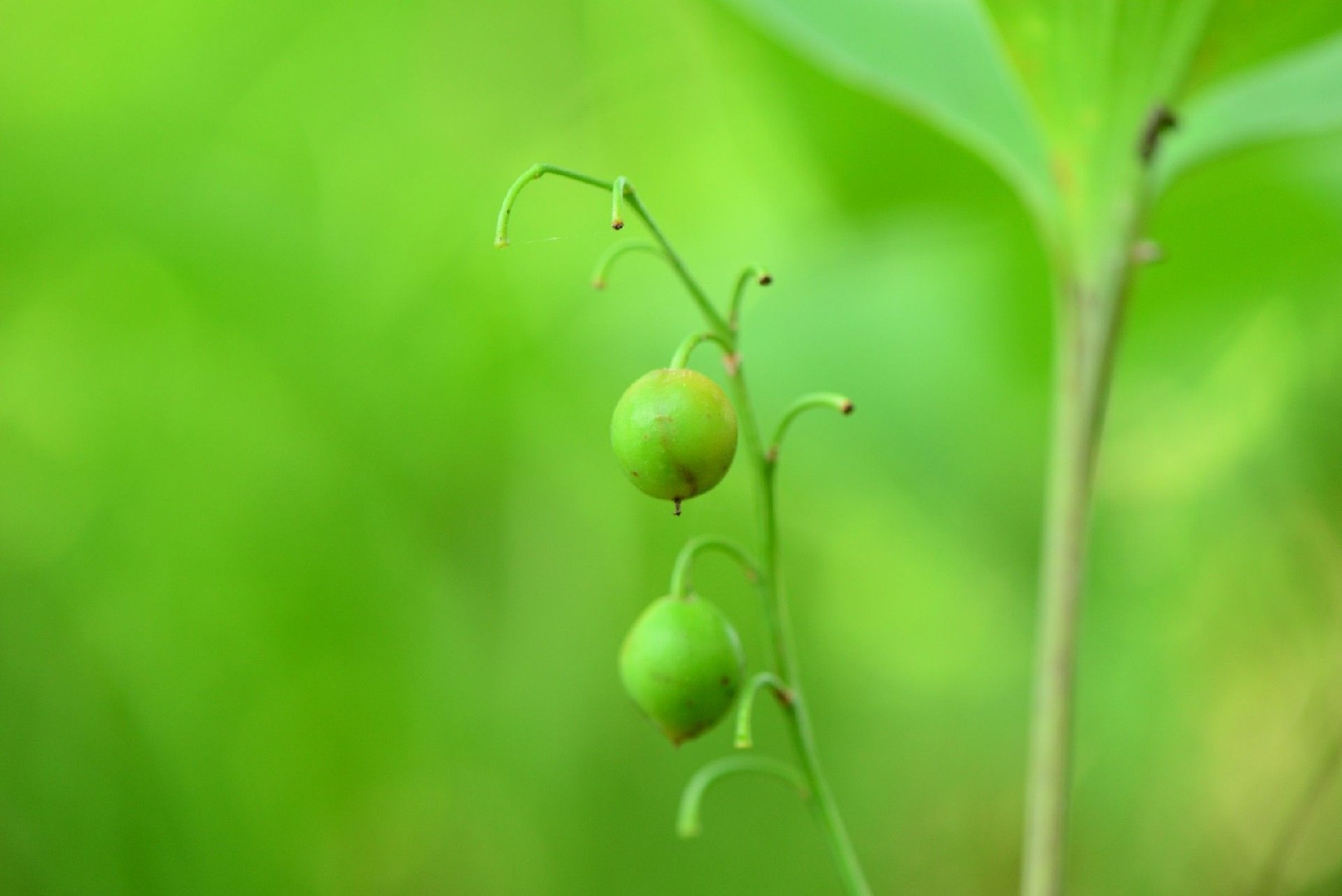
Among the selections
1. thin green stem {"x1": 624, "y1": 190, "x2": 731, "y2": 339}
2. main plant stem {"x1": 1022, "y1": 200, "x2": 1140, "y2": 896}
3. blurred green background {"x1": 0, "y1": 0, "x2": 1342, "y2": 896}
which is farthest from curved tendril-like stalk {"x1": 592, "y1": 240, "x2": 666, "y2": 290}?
blurred green background {"x1": 0, "y1": 0, "x2": 1342, "y2": 896}

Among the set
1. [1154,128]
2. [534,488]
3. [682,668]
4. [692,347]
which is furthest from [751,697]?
[534,488]

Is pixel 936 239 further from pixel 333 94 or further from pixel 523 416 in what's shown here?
pixel 333 94

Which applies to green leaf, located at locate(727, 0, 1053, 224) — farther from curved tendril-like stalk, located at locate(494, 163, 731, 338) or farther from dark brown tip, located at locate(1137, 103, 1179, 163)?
curved tendril-like stalk, located at locate(494, 163, 731, 338)

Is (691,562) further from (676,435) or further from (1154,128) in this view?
(1154,128)

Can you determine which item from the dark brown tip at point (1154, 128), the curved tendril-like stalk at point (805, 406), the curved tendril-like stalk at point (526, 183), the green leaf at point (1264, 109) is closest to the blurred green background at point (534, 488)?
the green leaf at point (1264, 109)

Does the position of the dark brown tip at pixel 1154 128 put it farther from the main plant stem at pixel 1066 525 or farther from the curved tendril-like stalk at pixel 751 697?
the curved tendril-like stalk at pixel 751 697

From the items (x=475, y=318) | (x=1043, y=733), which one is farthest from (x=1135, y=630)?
(x=475, y=318)
